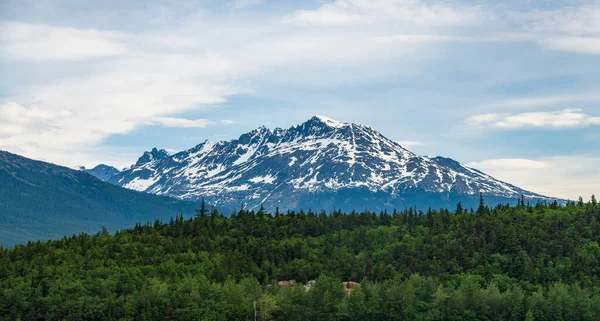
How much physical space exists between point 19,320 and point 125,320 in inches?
1005

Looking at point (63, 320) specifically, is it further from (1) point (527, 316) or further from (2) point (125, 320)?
(1) point (527, 316)

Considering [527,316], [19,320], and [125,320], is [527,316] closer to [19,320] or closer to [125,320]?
[125,320]

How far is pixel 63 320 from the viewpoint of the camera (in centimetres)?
19938

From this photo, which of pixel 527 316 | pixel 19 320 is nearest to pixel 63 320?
pixel 19 320

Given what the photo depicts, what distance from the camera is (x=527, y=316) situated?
652ft

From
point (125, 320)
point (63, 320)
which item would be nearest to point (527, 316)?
point (125, 320)

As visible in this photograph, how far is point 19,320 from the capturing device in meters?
195

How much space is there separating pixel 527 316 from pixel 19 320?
126031mm

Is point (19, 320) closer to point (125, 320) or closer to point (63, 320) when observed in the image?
point (63, 320)

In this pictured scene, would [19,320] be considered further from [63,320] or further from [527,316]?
[527,316]

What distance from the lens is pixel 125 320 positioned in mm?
199375

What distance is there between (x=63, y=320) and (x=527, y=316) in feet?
382
